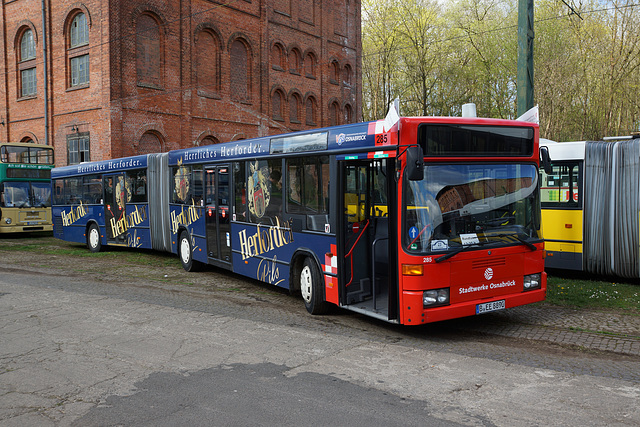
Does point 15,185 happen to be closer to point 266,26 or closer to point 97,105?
point 97,105

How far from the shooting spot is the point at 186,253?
43.1 feet

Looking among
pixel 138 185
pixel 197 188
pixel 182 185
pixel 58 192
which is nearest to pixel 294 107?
pixel 58 192

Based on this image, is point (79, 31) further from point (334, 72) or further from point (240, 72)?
point (334, 72)

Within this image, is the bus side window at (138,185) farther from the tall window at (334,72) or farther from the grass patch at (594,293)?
the tall window at (334,72)

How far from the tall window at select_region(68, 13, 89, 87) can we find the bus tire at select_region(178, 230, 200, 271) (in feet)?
54.6

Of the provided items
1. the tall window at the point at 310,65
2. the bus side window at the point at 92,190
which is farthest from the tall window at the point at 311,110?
the bus side window at the point at 92,190

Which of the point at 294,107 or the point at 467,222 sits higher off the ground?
the point at 294,107

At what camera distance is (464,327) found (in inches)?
303

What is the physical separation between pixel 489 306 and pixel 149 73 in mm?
24115

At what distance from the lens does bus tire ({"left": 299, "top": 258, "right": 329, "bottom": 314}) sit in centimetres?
823

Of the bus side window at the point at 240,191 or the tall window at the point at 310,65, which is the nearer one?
the bus side window at the point at 240,191

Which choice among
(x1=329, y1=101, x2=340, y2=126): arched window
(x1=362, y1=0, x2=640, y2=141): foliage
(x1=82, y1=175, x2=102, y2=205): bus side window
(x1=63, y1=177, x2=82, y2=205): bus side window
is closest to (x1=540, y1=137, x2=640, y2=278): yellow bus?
(x1=82, y1=175, x2=102, y2=205): bus side window

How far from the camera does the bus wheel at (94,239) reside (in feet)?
57.7

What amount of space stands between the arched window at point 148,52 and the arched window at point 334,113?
15105mm
